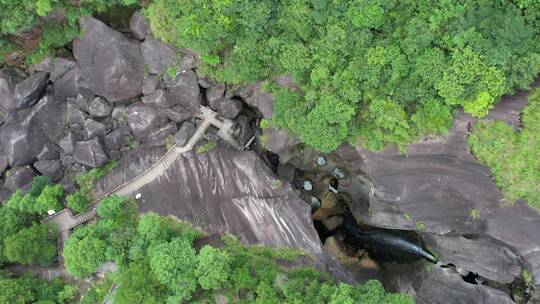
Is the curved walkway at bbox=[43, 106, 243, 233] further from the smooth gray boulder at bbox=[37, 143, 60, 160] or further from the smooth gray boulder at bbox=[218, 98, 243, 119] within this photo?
the smooth gray boulder at bbox=[37, 143, 60, 160]

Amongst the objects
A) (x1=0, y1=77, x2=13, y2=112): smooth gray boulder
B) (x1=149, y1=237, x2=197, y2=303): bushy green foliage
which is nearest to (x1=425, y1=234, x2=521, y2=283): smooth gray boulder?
(x1=149, y1=237, x2=197, y2=303): bushy green foliage

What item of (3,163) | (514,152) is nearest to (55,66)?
(3,163)

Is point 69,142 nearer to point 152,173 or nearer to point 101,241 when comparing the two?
point 152,173

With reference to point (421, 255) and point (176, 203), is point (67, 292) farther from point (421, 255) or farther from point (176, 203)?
point (421, 255)

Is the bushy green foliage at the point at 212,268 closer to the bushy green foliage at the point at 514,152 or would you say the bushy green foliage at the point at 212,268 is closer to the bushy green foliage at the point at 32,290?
the bushy green foliage at the point at 32,290

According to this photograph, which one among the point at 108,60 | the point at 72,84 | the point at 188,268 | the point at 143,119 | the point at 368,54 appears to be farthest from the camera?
the point at 72,84

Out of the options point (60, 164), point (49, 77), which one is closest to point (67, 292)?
point (60, 164)
